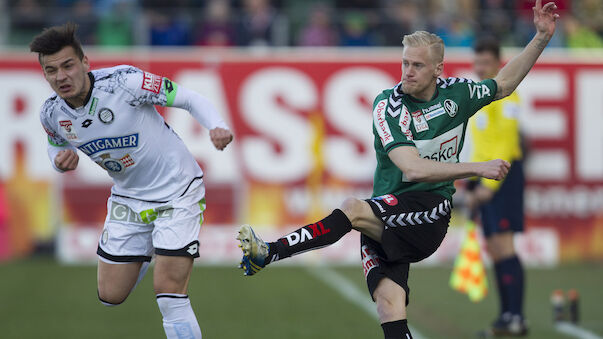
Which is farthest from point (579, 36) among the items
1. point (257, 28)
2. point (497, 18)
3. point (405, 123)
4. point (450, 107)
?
point (405, 123)

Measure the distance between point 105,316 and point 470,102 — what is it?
5112 millimetres

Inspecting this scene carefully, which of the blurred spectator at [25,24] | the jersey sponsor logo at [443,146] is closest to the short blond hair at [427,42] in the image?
the jersey sponsor logo at [443,146]

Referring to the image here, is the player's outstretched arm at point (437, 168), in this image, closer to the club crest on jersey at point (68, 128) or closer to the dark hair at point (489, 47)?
the club crest on jersey at point (68, 128)

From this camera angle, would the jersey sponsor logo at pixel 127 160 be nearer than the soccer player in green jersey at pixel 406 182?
No

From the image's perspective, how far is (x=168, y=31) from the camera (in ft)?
49.9

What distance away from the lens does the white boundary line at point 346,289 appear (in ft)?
32.0

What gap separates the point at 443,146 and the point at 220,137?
1.46 meters

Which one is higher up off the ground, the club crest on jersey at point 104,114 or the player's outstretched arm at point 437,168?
the club crest on jersey at point 104,114

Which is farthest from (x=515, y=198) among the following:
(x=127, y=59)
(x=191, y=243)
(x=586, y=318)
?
(x=127, y=59)

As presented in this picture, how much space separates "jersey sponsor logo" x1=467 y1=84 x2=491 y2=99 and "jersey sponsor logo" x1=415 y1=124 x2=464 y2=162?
0.22 metres

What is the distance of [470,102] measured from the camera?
6098 mm

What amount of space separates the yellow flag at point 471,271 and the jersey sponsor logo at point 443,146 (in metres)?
3.10

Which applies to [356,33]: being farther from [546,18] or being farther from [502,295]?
[546,18]

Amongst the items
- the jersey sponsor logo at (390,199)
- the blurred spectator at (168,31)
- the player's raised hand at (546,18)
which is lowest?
the jersey sponsor logo at (390,199)
